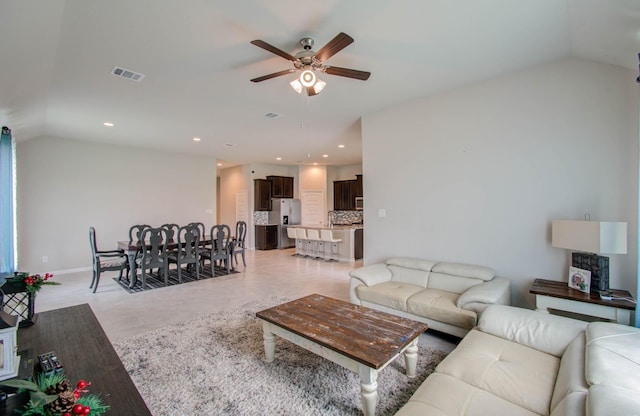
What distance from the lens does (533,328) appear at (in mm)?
2084

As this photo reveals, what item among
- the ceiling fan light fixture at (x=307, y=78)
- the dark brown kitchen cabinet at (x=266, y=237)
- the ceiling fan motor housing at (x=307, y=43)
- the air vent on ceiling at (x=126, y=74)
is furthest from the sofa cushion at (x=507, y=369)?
the dark brown kitchen cabinet at (x=266, y=237)

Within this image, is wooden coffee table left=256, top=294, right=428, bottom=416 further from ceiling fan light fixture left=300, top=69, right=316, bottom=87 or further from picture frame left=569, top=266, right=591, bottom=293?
ceiling fan light fixture left=300, top=69, right=316, bottom=87

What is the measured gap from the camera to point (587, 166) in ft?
9.28

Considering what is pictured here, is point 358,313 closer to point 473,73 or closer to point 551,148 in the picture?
point 551,148

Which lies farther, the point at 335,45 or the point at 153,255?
the point at 153,255

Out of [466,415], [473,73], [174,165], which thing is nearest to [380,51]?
[473,73]

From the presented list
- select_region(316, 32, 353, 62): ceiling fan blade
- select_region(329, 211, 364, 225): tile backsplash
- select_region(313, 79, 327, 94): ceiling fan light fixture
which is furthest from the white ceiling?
select_region(329, 211, 364, 225): tile backsplash

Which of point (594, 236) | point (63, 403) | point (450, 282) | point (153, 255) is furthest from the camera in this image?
point (153, 255)

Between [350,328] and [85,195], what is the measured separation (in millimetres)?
7169

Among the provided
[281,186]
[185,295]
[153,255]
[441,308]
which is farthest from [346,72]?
[281,186]

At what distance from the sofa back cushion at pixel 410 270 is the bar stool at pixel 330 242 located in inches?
132

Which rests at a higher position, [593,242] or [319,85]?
[319,85]

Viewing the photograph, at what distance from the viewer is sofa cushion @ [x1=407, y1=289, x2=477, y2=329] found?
2.66 metres

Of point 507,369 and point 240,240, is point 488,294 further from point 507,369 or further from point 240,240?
point 240,240
